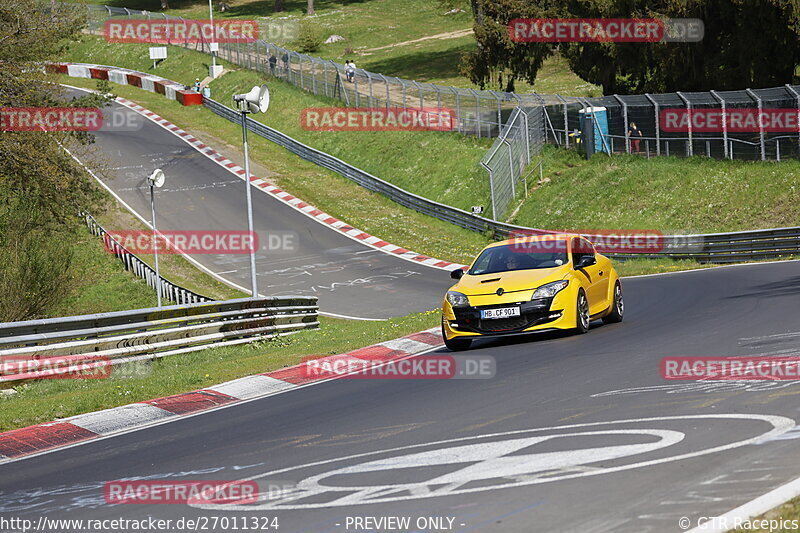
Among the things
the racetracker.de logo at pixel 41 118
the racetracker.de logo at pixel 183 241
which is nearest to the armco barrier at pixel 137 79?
the racetracker.de logo at pixel 183 241

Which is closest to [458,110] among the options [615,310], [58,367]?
[615,310]

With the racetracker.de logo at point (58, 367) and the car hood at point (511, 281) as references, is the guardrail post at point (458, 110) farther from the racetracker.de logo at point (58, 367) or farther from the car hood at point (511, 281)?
the car hood at point (511, 281)

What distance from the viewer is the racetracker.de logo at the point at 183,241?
3938 centimetres

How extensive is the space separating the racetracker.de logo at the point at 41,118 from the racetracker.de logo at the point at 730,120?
20.6 m

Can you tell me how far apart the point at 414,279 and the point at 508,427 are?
24.1 metres

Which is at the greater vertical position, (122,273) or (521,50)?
(521,50)

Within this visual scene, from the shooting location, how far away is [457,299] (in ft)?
49.1

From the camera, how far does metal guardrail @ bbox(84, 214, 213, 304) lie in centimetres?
3002

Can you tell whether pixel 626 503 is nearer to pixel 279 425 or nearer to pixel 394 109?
pixel 279 425

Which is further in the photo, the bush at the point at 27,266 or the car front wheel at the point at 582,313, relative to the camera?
the bush at the point at 27,266

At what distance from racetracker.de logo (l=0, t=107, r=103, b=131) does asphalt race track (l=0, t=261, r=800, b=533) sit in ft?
56.2

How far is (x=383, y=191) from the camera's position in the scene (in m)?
47.1

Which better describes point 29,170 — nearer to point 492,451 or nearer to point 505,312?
point 505,312

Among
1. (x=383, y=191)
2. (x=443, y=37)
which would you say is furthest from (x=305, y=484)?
(x=443, y=37)
